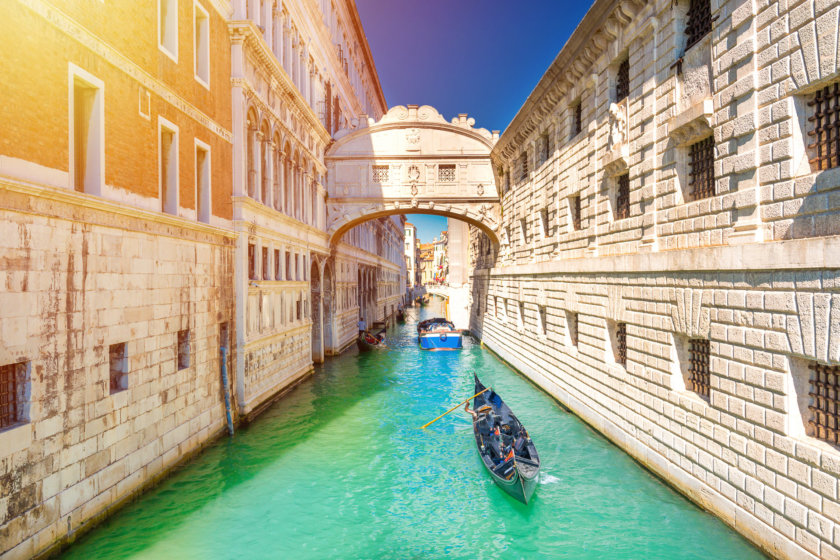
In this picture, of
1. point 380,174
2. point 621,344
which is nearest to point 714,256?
point 621,344

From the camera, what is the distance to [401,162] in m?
22.1

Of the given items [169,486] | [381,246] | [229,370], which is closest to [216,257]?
[229,370]

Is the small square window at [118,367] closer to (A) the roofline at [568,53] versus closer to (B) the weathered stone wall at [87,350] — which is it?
(B) the weathered stone wall at [87,350]

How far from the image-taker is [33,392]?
607 centimetres

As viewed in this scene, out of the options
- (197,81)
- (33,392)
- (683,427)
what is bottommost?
(683,427)

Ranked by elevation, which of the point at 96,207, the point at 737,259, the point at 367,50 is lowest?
the point at 737,259

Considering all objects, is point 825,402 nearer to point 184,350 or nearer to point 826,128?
point 826,128

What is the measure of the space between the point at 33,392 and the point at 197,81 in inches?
273

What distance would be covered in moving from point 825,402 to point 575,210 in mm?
8992

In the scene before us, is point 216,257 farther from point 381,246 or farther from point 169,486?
point 381,246

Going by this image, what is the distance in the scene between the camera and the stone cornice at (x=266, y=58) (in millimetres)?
12086

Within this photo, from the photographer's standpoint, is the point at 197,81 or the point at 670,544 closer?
the point at 670,544

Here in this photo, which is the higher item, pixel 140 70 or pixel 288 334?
pixel 140 70

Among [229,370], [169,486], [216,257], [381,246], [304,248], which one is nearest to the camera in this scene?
[169,486]
